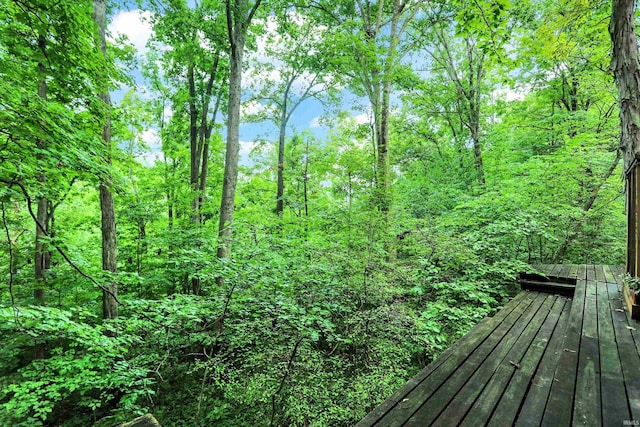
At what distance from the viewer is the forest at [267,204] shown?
305 centimetres

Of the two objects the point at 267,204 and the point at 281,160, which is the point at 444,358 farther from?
the point at 281,160

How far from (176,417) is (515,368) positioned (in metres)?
4.86

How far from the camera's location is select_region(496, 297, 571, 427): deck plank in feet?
4.85

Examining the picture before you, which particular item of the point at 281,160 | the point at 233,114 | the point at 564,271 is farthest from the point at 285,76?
the point at 564,271

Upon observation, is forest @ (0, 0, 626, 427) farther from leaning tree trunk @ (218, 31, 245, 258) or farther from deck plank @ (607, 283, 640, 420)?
deck plank @ (607, 283, 640, 420)

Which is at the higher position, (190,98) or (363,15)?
(363,15)

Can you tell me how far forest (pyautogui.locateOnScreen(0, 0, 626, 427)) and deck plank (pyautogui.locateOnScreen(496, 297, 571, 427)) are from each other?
1169 millimetres

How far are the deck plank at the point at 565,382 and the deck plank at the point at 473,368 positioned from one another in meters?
0.40

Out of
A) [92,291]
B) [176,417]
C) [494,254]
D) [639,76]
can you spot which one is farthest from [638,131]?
[92,291]

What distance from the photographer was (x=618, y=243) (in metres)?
6.29

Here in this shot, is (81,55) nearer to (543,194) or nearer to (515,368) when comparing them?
(515,368)

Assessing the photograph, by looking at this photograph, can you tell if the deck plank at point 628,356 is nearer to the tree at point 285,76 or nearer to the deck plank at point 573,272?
the deck plank at point 573,272

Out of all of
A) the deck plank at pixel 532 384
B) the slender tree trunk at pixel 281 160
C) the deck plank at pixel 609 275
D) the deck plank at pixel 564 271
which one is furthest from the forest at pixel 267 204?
the deck plank at pixel 609 275

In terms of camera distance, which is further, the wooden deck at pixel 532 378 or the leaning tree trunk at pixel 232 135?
the leaning tree trunk at pixel 232 135
